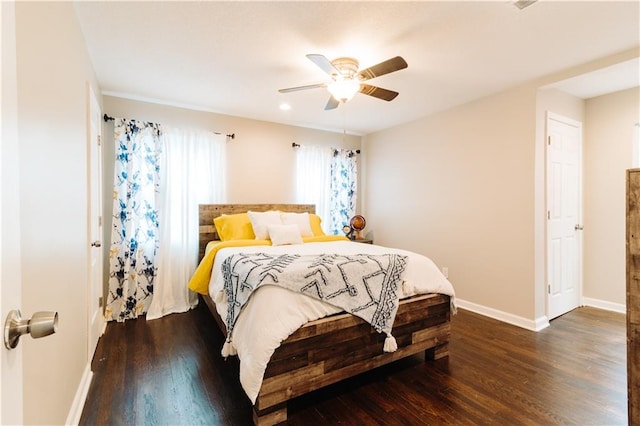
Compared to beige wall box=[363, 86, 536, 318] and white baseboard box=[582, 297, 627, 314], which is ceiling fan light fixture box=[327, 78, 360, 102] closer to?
beige wall box=[363, 86, 536, 318]

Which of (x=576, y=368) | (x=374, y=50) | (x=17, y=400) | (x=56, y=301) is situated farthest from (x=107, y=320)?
(x=576, y=368)

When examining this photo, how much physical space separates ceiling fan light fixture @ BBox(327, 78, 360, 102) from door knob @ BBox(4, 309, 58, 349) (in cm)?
233

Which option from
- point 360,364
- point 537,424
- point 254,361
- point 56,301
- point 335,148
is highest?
point 335,148

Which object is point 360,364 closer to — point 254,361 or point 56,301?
point 254,361

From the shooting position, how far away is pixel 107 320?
129 inches

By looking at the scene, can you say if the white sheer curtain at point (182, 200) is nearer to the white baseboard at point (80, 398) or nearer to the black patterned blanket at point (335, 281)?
the white baseboard at point (80, 398)

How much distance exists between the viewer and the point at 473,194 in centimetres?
367

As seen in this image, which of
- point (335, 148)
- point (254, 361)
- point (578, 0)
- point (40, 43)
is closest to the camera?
→ point (40, 43)

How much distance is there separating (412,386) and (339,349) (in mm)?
617

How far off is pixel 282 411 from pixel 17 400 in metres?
1.44

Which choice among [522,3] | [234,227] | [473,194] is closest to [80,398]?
[234,227]

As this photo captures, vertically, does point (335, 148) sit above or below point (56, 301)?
above

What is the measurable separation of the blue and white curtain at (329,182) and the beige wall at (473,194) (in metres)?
0.65

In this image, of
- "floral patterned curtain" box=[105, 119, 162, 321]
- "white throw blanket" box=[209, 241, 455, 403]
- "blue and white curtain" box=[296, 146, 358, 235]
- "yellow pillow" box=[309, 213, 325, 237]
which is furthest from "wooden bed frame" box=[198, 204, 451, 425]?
"blue and white curtain" box=[296, 146, 358, 235]
